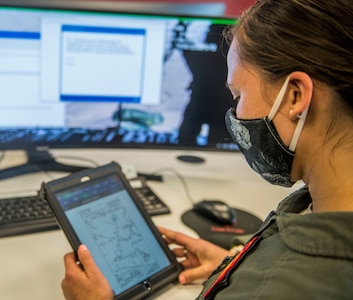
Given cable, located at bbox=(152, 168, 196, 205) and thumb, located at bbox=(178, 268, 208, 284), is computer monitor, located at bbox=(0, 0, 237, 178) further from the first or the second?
thumb, located at bbox=(178, 268, 208, 284)

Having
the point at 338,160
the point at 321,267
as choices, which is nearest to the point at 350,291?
the point at 321,267

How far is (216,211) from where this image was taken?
3.87 feet

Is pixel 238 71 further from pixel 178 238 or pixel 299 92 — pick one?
pixel 178 238

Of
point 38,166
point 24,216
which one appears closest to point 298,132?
point 24,216

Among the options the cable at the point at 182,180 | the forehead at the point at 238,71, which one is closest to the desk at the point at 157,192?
the cable at the point at 182,180

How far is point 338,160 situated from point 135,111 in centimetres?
77

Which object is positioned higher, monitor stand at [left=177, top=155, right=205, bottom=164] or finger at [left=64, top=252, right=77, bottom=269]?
finger at [left=64, top=252, right=77, bottom=269]

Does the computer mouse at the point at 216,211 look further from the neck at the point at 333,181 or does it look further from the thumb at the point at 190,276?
the neck at the point at 333,181

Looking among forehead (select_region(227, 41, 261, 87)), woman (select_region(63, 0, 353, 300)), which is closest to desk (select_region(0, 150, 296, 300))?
woman (select_region(63, 0, 353, 300))

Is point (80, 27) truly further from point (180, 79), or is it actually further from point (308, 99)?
point (308, 99)

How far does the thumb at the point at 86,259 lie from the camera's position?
0.85m

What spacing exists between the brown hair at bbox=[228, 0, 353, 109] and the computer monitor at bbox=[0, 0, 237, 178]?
568 mm

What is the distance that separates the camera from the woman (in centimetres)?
60

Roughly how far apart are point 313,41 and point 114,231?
0.52m
